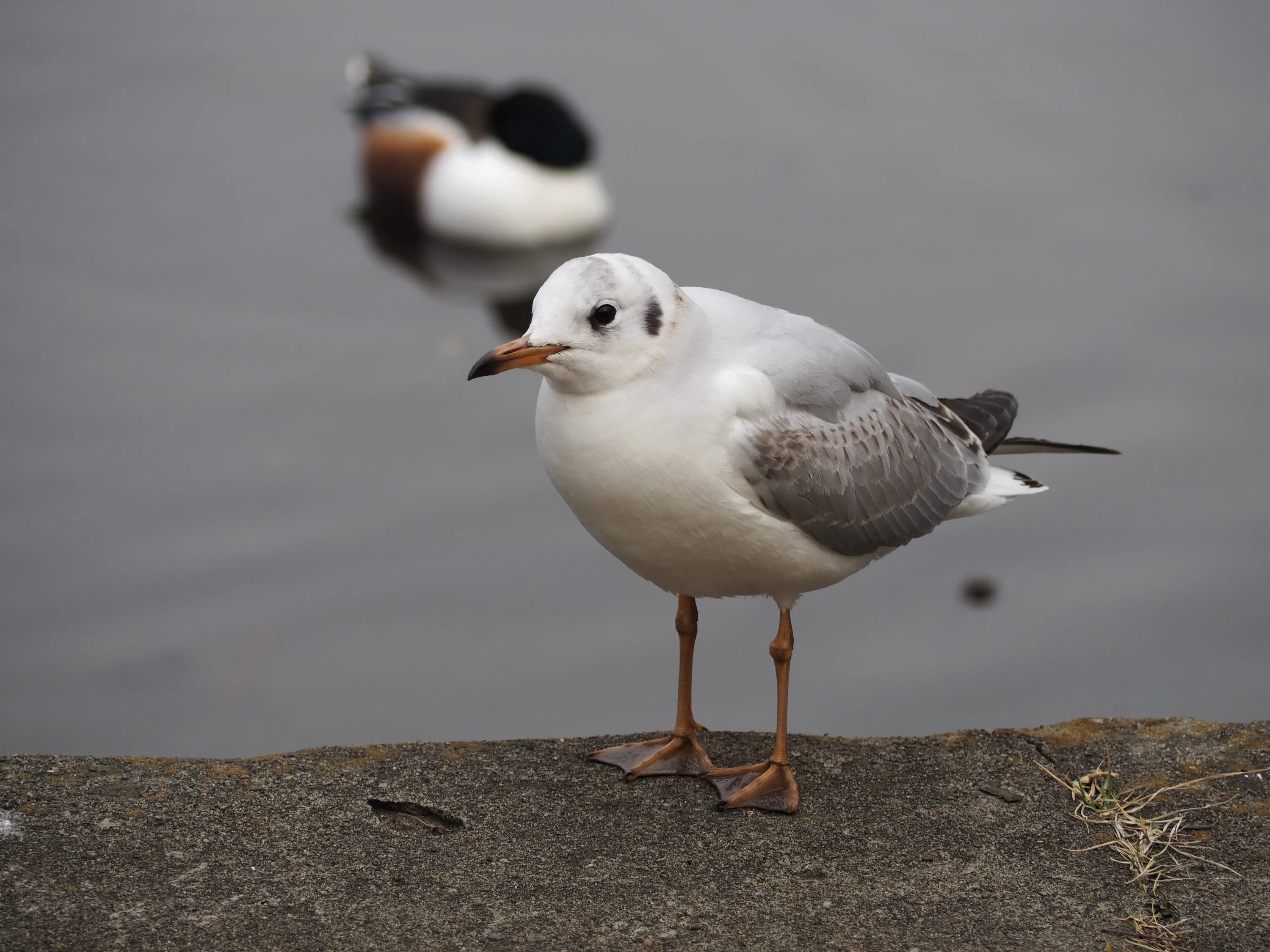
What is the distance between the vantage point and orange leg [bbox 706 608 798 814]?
3799 mm

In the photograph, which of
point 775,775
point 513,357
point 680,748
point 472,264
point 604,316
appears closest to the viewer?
point 513,357

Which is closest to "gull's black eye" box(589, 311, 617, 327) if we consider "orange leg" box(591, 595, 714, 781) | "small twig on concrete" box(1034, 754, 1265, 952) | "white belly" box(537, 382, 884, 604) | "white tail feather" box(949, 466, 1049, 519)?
"white belly" box(537, 382, 884, 604)

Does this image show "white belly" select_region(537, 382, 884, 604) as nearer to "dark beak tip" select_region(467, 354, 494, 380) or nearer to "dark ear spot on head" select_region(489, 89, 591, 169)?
"dark beak tip" select_region(467, 354, 494, 380)

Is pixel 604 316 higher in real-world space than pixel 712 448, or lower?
higher

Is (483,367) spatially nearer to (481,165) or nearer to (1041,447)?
(1041,447)

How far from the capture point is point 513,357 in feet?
11.3

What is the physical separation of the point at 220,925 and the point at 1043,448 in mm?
2931

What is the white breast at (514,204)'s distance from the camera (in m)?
10.8

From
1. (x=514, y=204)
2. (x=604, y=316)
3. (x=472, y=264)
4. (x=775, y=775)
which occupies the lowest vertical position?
(x=775, y=775)

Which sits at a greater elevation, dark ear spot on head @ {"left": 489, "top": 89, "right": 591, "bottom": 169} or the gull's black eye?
dark ear spot on head @ {"left": 489, "top": 89, "right": 591, "bottom": 169}

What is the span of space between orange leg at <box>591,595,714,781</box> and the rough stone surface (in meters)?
0.06

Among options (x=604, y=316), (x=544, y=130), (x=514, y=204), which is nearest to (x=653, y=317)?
(x=604, y=316)

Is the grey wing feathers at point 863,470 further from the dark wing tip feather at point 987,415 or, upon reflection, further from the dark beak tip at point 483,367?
the dark beak tip at point 483,367

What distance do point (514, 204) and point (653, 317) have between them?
750 cm
